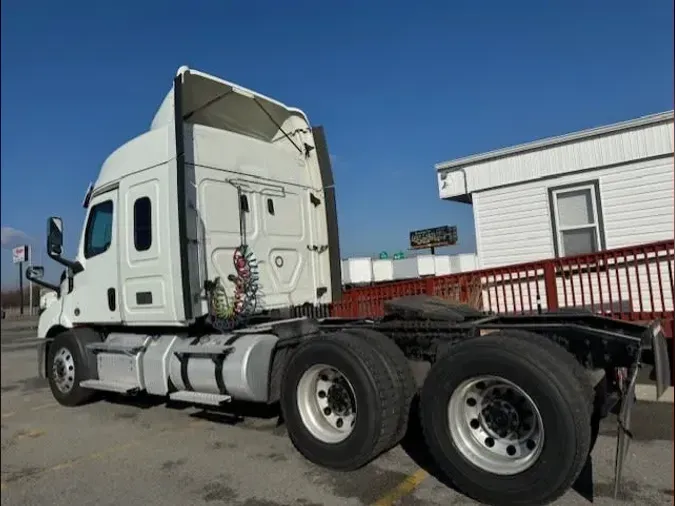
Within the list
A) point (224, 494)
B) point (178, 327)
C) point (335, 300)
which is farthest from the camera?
point (335, 300)

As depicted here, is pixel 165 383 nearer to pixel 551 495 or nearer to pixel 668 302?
pixel 551 495

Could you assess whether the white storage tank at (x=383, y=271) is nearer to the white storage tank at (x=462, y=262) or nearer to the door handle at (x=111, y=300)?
the white storage tank at (x=462, y=262)

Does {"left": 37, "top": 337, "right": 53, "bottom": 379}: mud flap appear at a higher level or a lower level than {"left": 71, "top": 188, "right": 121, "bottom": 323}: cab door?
lower

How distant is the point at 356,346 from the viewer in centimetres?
448

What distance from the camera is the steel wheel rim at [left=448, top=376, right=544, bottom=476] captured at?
377 centimetres

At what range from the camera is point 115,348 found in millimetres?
6766

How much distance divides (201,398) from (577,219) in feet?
25.1

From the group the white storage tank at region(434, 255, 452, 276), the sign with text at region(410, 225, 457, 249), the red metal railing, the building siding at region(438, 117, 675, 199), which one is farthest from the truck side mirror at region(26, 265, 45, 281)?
the sign with text at region(410, 225, 457, 249)

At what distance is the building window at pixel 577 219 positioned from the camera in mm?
9641

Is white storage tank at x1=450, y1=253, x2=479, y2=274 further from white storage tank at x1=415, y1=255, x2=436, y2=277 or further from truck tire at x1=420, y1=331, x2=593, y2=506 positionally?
truck tire at x1=420, y1=331, x2=593, y2=506

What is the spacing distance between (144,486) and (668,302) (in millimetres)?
7535

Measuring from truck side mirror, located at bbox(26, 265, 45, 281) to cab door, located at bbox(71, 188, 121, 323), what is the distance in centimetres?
42

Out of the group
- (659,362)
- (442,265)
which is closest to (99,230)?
(659,362)

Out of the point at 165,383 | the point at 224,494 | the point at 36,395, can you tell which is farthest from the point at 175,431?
the point at 36,395
